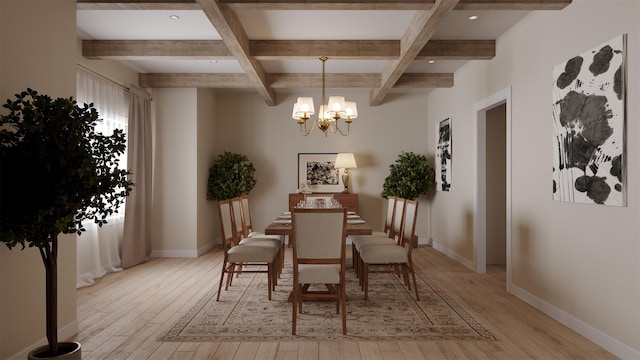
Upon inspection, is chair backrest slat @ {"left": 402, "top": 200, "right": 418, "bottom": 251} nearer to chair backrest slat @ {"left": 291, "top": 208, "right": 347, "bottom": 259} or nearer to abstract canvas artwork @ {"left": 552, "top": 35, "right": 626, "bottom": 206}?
chair backrest slat @ {"left": 291, "top": 208, "right": 347, "bottom": 259}

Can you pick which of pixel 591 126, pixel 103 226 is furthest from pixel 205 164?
pixel 591 126

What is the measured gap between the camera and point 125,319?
3.75 m

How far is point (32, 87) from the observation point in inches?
114

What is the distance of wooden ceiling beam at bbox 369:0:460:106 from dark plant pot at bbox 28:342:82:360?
3.50 m

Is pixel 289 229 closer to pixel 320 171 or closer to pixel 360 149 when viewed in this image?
pixel 320 171

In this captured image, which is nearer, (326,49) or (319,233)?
(319,233)

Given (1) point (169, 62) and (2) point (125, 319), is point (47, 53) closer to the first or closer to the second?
(2) point (125, 319)

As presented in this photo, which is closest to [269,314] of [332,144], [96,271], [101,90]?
[96,271]

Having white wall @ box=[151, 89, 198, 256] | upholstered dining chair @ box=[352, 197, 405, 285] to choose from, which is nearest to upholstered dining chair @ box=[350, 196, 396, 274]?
upholstered dining chair @ box=[352, 197, 405, 285]

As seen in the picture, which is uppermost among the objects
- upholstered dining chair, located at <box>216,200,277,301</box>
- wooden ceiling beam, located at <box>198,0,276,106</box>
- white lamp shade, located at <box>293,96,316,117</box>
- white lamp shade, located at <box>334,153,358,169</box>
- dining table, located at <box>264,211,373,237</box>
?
wooden ceiling beam, located at <box>198,0,276,106</box>

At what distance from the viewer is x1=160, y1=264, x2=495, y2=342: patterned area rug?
333cm

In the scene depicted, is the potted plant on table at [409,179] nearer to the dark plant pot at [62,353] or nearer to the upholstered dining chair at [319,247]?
the upholstered dining chair at [319,247]

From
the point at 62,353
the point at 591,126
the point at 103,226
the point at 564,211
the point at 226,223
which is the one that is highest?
the point at 591,126

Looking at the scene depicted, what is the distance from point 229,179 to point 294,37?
3.30 meters
